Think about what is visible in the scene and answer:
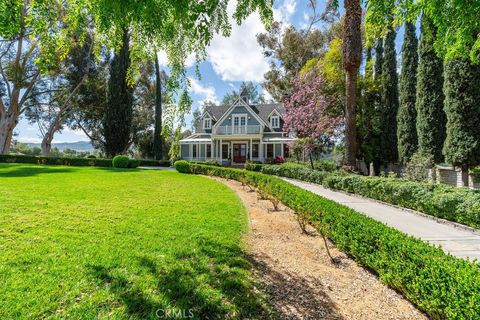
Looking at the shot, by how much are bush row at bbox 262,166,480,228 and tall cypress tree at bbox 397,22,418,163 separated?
905 centimetres

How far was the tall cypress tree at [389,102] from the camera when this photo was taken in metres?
19.6

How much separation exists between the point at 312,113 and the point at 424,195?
11.4 meters

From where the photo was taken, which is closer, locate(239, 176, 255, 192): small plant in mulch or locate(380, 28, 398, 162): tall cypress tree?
locate(239, 176, 255, 192): small plant in mulch

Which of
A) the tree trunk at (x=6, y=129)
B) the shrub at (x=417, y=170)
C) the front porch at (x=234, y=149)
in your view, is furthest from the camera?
the front porch at (x=234, y=149)

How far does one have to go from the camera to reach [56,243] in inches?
170

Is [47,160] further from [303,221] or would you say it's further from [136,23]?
[136,23]

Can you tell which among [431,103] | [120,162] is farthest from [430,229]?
[120,162]

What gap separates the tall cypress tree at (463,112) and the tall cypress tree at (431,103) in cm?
217

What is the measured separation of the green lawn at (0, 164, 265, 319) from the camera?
2766mm

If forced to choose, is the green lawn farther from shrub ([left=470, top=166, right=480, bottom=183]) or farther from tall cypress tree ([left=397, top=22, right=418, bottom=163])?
tall cypress tree ([left=397, top=22, right=418, bottom=163])

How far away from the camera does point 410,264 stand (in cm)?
306

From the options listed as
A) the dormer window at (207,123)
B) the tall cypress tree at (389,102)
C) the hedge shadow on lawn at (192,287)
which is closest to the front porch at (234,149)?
the dormer window at (207,123)

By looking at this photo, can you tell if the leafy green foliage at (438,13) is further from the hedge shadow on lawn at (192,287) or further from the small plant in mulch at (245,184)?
the small plant in mulch at (245,184)

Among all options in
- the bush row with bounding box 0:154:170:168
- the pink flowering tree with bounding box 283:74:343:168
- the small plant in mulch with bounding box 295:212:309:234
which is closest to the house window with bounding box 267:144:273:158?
the pink flowering tree with bounding box 283:74:343:168
